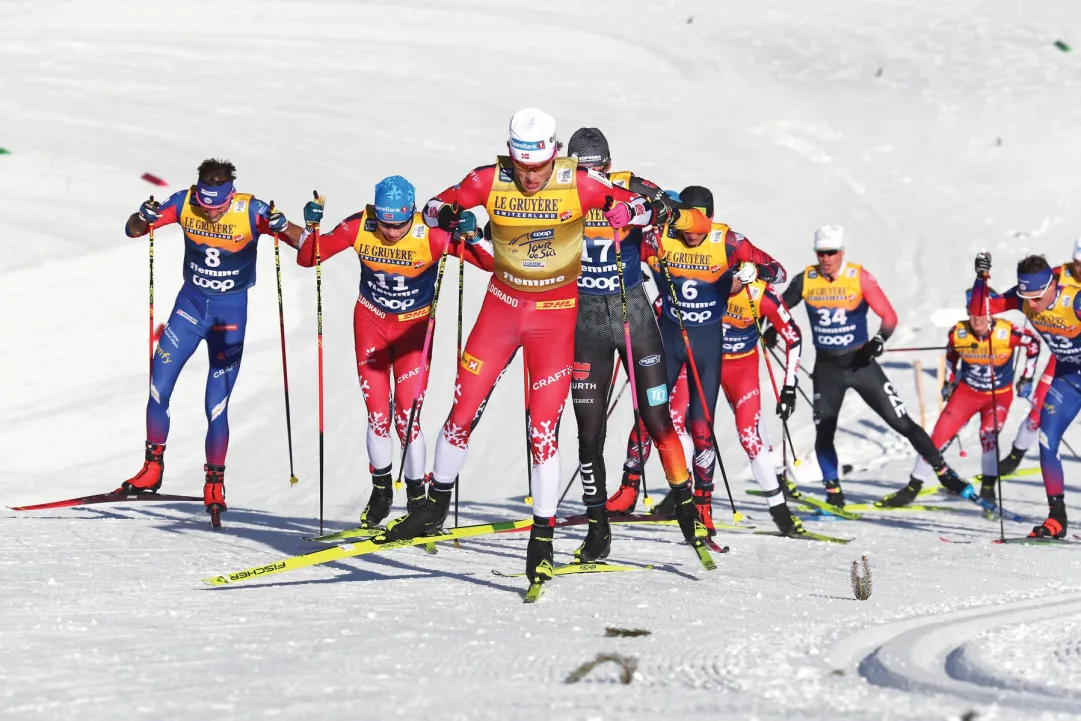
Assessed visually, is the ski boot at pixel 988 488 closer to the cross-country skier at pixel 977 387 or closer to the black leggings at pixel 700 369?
the cross-country skier at pixel 977 387

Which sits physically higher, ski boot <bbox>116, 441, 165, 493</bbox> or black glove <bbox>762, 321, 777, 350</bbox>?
black glove <bbox>762, 321, 777, 350</bbox>

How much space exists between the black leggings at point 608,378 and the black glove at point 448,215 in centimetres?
149

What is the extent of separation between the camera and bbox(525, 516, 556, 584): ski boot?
7.43 metres

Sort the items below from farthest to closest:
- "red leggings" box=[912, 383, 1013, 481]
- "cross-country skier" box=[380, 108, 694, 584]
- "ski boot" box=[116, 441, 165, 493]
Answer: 1. "red leggings" box=[912, 383, 1013, 481]
2. "ski boot" box=[116, 441, 165, 493]
3. "cross-country skier" box=[380, 108, 694, 584]

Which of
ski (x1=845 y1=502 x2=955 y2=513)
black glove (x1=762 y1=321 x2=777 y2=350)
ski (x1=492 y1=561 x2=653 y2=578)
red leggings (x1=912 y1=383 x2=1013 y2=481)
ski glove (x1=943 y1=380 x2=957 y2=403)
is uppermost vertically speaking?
black glove (x1=762 y1=321 x2=777 y2=350)

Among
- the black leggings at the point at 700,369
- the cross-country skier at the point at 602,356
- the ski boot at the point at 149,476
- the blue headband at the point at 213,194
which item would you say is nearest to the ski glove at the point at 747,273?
the black leggings at the point at 700,369

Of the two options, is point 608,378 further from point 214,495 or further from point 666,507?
point 666,507

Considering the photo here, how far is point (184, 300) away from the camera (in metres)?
9.80

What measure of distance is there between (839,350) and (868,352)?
0.39m

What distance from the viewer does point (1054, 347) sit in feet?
34.5

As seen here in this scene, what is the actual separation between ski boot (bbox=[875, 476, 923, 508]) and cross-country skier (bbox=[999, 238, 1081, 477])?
1.06 meters

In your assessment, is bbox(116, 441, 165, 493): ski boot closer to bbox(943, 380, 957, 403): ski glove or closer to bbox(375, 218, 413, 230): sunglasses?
bbox(375, 218, 413, 230): sunglasses

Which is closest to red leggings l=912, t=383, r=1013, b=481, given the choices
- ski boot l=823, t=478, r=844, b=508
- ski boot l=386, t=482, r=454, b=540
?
ski boot l=823, t=478, r=844, b=508

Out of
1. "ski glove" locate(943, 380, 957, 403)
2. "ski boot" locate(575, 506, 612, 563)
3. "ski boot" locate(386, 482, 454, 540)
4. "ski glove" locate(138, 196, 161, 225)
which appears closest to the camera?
"ski boot" locate(386, 482, 454, 540)
